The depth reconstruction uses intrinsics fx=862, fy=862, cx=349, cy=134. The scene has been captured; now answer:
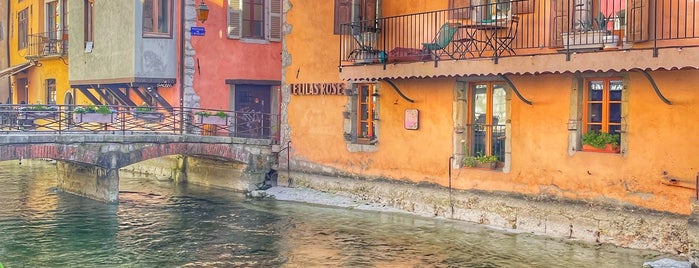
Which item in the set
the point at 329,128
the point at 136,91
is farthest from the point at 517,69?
the point at 136,91

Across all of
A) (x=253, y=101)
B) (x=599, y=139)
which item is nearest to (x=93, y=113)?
(x=253, y=101)

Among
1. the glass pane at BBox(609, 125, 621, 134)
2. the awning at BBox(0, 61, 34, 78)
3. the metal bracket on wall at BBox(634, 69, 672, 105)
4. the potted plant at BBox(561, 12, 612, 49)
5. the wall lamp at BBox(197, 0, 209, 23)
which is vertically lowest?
the glass pane at BBox(609, 125, 621, 134)

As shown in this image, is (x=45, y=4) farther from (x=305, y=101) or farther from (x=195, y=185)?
(x=305, y=101)

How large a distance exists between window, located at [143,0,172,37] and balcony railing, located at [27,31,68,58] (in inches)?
303

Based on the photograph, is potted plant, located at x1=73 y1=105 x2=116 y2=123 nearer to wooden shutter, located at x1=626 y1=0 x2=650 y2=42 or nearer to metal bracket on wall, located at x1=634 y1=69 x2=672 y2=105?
wooden shutter, located at x1=626 y1=0 x2=650 y2=42

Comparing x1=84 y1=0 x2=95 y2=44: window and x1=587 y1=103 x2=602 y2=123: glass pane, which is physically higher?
x1=84 y1=0 x2=95 y2=44: window

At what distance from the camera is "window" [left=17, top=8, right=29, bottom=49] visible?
35.7 meters

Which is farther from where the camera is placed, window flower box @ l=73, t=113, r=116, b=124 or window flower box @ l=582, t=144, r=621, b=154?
window flower box @ l=73, t=113, r=116, b=124

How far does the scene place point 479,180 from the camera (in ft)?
54.1

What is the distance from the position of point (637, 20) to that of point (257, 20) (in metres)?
13.9

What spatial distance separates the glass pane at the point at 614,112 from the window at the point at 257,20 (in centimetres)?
1289

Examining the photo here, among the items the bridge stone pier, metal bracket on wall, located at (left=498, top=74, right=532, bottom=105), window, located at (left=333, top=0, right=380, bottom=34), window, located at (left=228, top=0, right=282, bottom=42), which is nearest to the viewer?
metal bracket on wall, located at (left=498, top=74, right=532, bottom=105)

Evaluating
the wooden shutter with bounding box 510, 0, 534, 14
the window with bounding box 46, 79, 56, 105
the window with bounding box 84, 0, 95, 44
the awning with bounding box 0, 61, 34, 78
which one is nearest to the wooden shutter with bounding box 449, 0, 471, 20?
the wooden shutter with bounding box 510, 0, 534, 14

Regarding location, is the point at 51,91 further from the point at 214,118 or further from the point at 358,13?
the point at 358,13
